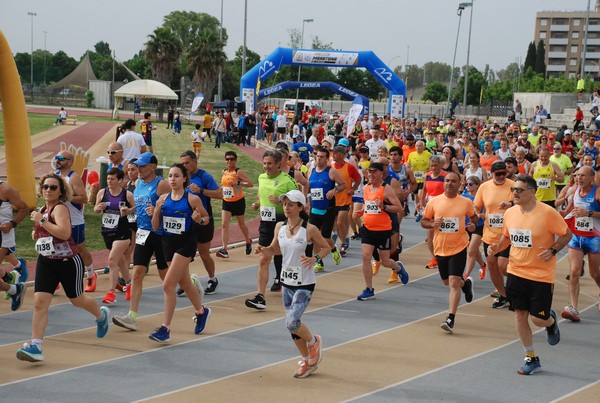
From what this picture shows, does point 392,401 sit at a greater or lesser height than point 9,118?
lesser

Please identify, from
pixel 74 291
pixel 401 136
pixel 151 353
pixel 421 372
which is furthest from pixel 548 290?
pixel 401 136

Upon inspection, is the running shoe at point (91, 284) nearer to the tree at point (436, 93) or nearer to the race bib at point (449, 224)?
the race bib at point (449, 224)

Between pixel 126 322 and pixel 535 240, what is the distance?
14.9 feet

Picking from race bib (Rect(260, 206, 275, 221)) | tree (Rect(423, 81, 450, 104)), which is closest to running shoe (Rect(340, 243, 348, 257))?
race bib (Rect(260, 206, 275, 221))

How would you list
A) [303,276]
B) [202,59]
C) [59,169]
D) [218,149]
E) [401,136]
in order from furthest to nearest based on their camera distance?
[202,59] → [218,149] → [401,136] → [59,169] → [303,276]

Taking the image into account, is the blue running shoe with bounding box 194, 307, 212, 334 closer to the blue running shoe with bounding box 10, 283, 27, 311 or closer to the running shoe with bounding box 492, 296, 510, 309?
the blue running shoe with bounding box 10, 283, 27, 311

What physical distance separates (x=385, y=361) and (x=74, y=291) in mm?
3259

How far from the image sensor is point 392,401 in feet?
→ 24.2

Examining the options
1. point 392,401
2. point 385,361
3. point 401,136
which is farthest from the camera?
point 401,136

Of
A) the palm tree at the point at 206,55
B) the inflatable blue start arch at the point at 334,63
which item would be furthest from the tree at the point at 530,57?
the inflatable blue start arch at the point at 334,63

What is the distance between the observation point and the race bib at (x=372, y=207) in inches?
455

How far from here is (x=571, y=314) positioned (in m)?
10.6

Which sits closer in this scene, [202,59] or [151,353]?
[151,353]

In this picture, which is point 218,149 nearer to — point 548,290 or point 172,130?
point 172,130
